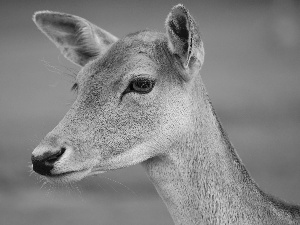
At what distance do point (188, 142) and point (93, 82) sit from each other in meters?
0.85

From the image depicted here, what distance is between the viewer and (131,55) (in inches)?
221

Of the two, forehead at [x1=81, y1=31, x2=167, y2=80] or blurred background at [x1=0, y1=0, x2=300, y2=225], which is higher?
forehead at [x1=81, y1=31, x2=167, y2=80]

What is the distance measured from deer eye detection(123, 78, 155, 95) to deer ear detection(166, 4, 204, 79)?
0.31 meters

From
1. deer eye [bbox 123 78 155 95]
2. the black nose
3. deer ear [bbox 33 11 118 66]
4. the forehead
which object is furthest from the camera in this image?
deer ear [bbox 33 11 118 66]

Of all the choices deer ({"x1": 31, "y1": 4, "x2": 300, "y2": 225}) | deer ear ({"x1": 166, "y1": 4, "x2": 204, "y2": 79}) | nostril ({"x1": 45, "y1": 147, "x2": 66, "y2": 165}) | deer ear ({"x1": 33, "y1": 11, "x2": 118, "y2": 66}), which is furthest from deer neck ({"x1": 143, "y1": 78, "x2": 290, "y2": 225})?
deer ear ({"x1": 33, "y1": 11, "x2": 118, "y2": 66})

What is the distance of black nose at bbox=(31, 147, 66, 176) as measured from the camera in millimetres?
5035

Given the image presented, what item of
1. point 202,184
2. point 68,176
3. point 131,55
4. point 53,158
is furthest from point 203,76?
point 53,158

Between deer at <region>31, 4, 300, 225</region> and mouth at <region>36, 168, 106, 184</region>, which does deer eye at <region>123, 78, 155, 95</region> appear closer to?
deer at <region>31, 4, 300, 225</region>

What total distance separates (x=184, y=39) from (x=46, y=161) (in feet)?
4.67

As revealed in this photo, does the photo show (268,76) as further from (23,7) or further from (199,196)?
(199,196)

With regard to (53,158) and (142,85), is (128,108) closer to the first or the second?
(142,85)

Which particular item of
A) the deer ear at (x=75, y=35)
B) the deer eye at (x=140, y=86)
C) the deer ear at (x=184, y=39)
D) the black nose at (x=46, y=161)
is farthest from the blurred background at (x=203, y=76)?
the deer ear at (x=184, y=39)

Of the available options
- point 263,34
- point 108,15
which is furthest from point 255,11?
point 108,15

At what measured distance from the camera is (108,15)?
1009 inches
